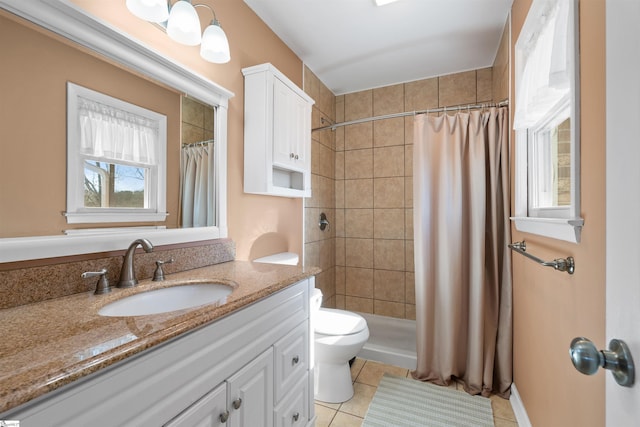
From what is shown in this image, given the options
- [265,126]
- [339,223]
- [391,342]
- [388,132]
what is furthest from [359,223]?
[265,126]

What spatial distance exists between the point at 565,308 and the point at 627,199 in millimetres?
814

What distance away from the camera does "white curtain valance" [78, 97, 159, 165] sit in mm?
1012

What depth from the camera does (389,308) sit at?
286 cm

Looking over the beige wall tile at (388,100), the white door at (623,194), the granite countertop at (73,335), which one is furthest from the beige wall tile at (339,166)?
the white door at (623,194)

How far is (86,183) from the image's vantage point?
1008 mm

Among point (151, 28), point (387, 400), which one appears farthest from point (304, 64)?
point (387, 400)

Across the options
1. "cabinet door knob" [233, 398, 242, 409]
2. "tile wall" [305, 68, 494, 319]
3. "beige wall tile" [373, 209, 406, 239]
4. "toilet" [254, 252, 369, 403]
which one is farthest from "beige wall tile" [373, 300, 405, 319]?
"cabinet door knob" [233, 398, 242, 409]

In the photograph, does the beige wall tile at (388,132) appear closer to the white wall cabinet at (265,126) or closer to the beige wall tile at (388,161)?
the beige wall tile at (388,161)

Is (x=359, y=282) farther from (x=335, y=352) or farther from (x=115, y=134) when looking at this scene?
(x=115, y=134)

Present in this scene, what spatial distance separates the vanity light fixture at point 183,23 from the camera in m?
1.08

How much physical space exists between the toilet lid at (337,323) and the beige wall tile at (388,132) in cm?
171

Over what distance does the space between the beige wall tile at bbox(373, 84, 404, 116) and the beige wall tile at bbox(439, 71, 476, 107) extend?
14.3 inches

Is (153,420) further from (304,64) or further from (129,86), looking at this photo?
(304,64)

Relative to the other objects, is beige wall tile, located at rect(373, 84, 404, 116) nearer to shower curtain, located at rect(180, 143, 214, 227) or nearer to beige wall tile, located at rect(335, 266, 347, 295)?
beige wall tile, located at rect(335, 266, 347, 295)
